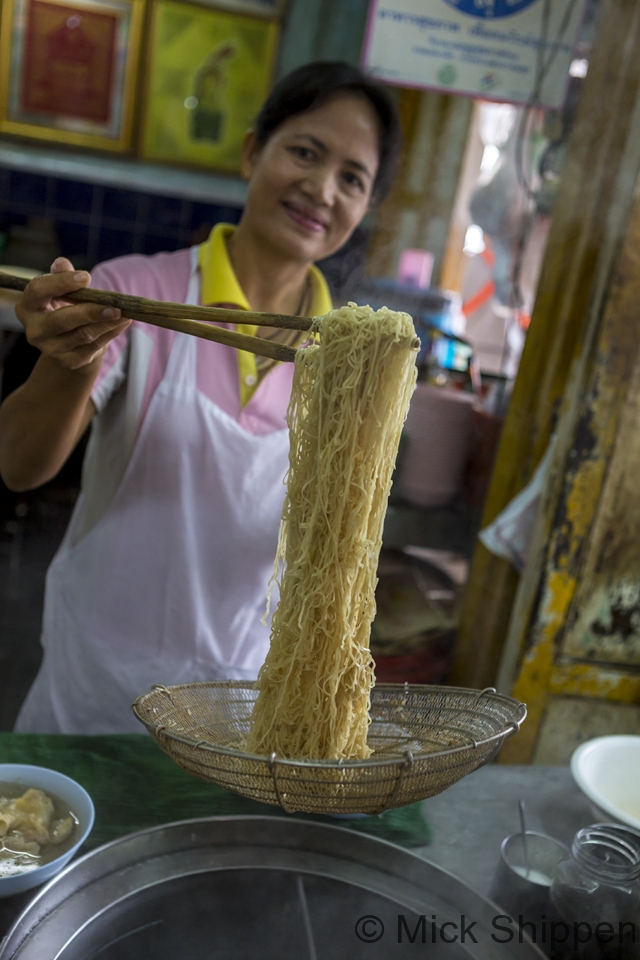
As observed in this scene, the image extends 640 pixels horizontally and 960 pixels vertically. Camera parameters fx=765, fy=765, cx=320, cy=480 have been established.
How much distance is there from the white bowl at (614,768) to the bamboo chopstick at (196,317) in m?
0.96

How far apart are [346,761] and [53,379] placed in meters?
0.87

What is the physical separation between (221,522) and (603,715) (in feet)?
5.02

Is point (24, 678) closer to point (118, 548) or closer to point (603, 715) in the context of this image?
point (118, 548)

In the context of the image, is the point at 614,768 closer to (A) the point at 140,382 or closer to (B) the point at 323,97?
(A) the point at 140,382

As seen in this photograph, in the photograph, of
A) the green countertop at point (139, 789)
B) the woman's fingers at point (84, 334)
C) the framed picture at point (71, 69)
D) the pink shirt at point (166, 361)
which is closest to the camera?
the woman's fingers at point (84, 334)

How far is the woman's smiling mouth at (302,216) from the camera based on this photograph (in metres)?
1.61

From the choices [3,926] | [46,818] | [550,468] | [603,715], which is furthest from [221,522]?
[603,715]

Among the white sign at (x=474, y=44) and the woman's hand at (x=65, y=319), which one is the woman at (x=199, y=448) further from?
the white sign at (x=474, y=44)

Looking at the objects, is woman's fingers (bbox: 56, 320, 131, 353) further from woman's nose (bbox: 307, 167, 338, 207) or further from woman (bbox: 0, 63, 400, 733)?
woman's nose (bbox: 307, 167, 338, 207)

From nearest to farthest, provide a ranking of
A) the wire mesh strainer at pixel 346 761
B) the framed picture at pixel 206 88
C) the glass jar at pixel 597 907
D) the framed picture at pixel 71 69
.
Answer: the wire mesh strainer at pixel 346 761 → the glass jar at pixel 597 907 → the framed picture at pixel 71 69 → the framed picture at pixel 206 88

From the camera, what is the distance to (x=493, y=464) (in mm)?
2842

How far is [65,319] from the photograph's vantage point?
1.10m

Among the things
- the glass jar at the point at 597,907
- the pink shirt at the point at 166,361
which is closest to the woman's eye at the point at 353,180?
the pink shirt at the point at 166,361

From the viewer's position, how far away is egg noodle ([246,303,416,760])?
1.17 m
